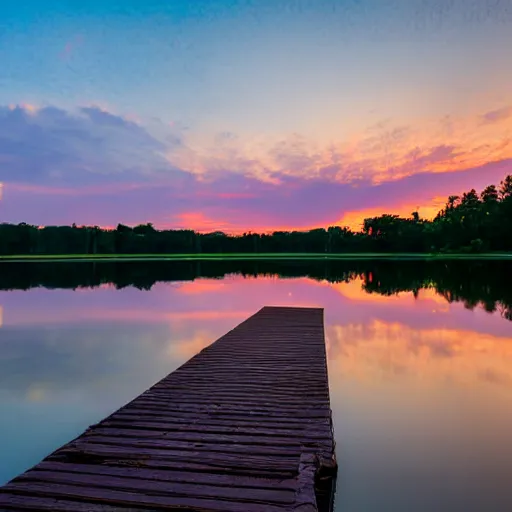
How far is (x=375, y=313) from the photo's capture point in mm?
16125

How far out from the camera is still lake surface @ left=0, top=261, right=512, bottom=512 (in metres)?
4.36

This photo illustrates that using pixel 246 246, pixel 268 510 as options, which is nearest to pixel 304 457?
pixel 268 510

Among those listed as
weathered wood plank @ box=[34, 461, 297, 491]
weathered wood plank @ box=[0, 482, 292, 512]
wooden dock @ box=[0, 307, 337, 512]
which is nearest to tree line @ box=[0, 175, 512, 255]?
wooden dock @ box=[0, 307, 337, 512]

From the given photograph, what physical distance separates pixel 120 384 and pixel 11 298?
1520 cm

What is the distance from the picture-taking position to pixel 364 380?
7.76m

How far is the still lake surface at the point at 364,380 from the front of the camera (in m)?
4.36

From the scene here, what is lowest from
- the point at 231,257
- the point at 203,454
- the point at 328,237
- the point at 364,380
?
the point at 364,380

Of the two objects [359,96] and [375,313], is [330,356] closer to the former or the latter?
[375,313]

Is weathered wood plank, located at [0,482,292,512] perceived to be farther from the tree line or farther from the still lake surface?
the tree line

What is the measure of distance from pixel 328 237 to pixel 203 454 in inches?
3615

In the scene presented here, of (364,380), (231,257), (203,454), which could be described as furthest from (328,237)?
(203,454)

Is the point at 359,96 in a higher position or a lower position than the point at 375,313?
higher

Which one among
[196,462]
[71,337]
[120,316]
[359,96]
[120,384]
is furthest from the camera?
[359,96]

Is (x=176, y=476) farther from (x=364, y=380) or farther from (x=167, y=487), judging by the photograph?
(x=364, y=380)
